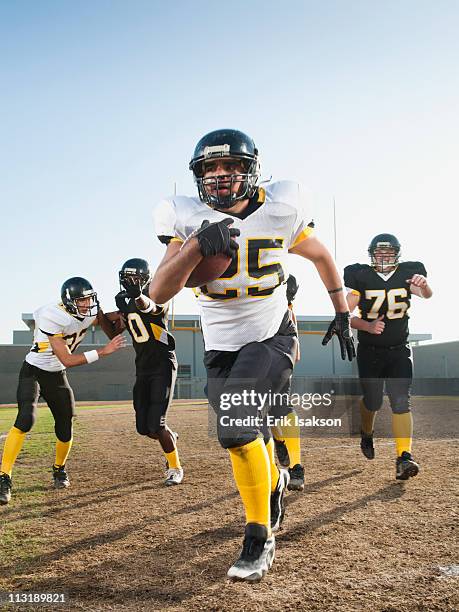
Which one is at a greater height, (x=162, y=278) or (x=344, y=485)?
(x=162, y=278)

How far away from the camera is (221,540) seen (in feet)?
11.6

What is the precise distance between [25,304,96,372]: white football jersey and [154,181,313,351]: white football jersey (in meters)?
2.58

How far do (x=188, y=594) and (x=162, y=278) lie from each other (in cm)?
151

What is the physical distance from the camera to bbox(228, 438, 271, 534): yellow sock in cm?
301

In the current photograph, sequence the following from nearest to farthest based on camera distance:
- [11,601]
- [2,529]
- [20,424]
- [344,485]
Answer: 1. [11,601]
2. [2,529]
3. [344,485]
4. [20,424]

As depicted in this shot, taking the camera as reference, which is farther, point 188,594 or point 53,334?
point 53,334

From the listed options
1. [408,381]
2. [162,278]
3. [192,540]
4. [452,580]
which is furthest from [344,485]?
[162,278]

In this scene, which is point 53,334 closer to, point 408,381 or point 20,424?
point 20,424

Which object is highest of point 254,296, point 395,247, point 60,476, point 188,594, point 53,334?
point 395,247

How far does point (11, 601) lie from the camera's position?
2.62 metres

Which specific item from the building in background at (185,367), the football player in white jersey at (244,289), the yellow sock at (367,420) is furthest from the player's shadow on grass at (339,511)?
the building in background at (185,367)

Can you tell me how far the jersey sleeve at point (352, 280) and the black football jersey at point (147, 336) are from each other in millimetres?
1927

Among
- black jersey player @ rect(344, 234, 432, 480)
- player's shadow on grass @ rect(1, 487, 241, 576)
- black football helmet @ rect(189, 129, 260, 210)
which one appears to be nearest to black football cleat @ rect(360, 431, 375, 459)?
black jersey player @ rect(344, 234, 432, 480)

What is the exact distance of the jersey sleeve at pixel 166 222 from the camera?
3.44 meters
